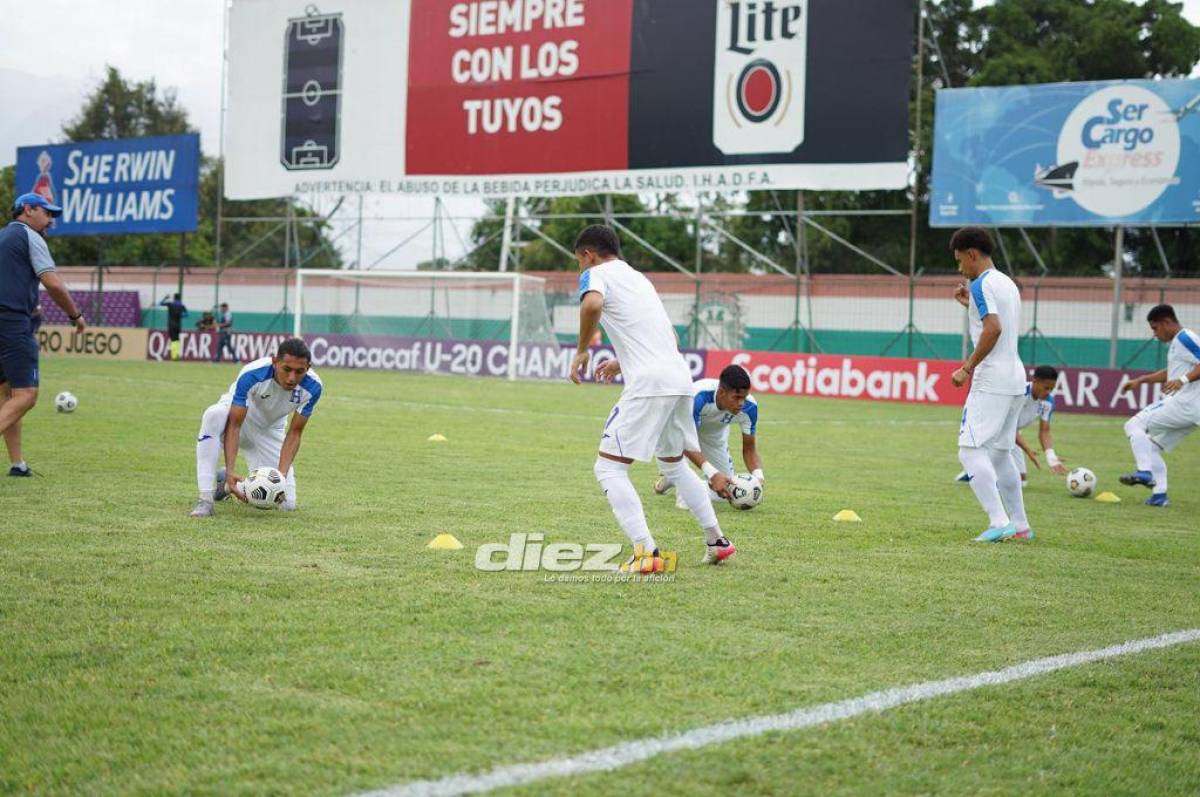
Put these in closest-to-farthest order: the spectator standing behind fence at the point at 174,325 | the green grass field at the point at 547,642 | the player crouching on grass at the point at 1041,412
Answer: the green grass field at the point at 547,642 → the player crouching on grass at the point at 1041,412 → the spectator standing behind fence at the point at 174,325

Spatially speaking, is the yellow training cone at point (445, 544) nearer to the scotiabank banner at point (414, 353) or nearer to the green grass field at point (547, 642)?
the green grass field at point (547, 642)

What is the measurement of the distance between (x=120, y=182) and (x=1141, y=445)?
34.5 meters

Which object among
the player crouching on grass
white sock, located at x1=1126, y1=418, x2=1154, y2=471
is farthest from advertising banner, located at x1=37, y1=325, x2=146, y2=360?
white sock, located at x1=1126, y1=418, x2=1154, y2=471

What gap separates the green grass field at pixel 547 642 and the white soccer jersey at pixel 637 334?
1000mm

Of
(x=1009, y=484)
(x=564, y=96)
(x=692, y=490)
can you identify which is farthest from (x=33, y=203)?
(x=564, y=96)

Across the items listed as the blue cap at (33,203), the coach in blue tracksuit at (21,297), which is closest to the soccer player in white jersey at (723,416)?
the coach in blue tracksuit at (21,297)

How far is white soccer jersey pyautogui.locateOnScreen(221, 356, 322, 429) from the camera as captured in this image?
26.1 ft

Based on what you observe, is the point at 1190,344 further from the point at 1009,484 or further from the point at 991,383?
the point at 991,383

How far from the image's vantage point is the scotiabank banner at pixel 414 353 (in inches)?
1206

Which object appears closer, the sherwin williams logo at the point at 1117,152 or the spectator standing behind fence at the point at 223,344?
the sherwin williams logo at the point at 1117,152

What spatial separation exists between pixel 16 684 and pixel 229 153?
35.6 meters

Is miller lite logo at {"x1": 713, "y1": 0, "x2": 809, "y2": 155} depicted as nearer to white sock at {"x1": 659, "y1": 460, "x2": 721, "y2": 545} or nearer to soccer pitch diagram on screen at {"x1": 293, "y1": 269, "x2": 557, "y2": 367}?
soccer pitch diagram on screen at {"x1": 293, "y1": 269, "x2": 557, "y2": 367}

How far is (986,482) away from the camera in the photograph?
8234 millimetres

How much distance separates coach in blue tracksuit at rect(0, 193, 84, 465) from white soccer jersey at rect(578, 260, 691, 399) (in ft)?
16.1
